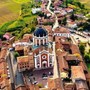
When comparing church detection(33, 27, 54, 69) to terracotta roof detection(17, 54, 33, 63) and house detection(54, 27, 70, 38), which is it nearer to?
terracotta roof detection(17, 54, 33, 63)

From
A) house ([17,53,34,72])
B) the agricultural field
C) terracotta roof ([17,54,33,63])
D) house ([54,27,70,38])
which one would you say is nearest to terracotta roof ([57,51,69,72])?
house ([17,53,34,72])

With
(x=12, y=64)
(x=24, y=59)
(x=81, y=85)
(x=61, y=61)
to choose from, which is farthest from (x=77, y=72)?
(x=12, y=64)

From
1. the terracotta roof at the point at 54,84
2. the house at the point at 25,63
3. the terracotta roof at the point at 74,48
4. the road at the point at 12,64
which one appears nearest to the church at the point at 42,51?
the house at the point at 25,63

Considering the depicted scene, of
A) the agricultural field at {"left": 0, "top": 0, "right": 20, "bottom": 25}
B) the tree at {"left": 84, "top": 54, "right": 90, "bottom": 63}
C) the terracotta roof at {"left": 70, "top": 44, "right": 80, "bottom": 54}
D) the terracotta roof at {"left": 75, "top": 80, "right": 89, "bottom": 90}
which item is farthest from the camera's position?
the agricultural field at {"left": 0, "top": 0, "right": 20, "bottom": 25}

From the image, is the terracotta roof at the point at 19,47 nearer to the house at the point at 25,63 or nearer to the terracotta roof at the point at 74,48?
the house at the point at 25,63

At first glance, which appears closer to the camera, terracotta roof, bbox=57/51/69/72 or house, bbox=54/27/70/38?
terracotta roof, bbox=57/51/69/72

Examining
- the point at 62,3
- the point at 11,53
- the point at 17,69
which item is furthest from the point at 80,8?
the point at 17,69

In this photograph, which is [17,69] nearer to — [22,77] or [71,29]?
[22,77]

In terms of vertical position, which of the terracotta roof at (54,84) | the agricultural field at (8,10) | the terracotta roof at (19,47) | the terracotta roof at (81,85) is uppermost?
the agricultural field at (8,10)

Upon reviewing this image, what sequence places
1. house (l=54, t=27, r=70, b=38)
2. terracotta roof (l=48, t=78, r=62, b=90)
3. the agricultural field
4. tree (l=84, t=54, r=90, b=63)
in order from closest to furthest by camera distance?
terracotta roof (l=48, t=78, r=62, b=90)
tree (l=84, t=54, r=90, b=63)
house (l=54, t=27, r=70, b=38)
the agricultural field
